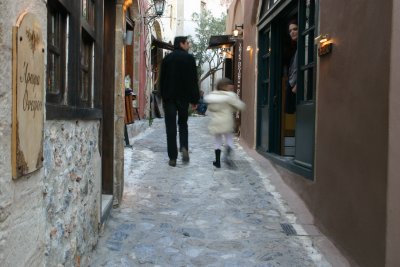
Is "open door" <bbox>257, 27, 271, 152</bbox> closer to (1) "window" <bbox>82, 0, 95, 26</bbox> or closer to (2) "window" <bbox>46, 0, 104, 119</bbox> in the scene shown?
(1) "window" <bbox>82, 0, 95, 26</bbox>

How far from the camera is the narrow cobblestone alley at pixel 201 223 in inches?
150

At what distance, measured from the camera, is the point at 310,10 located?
5.38 meters

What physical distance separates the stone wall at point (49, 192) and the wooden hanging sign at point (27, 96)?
3 centimetres

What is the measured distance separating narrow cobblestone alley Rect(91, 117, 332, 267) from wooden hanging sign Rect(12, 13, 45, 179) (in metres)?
1.82

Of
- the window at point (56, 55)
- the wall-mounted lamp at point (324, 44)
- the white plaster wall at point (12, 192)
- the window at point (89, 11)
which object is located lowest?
the white plaster wall at point (12, 192)

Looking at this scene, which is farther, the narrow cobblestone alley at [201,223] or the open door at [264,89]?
the open door at [264,89]

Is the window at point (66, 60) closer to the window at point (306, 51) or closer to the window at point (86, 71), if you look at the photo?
the window at point (86, 71)

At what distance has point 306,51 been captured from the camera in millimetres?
5551

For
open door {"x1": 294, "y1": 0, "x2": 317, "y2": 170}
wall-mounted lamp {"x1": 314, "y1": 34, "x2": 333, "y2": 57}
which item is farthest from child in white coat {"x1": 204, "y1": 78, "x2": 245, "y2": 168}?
wall-mounted lamp {"x1": 314, "y1": 34, "x2": 333, "y2": 57}

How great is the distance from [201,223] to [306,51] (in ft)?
7.52

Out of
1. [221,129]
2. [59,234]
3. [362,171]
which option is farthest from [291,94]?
[59,234]

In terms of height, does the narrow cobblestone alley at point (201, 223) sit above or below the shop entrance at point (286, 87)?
below

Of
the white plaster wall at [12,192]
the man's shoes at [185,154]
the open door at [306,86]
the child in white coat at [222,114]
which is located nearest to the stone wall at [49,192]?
the white plaster wall at [12,192]

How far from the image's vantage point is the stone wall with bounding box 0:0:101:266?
171 centimetres
